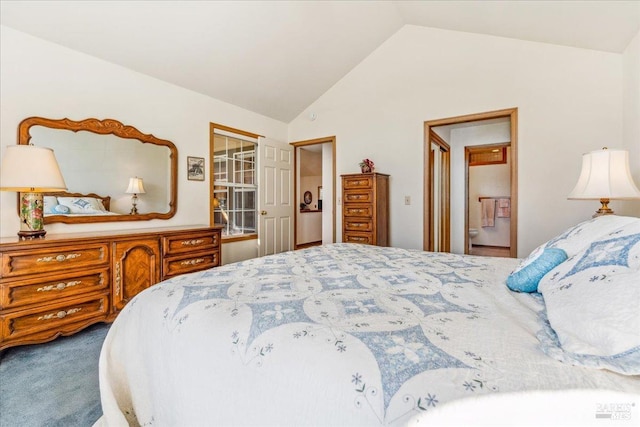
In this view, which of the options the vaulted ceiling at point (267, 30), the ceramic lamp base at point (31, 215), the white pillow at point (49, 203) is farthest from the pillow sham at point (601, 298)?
the white pillow at point (49, 203)

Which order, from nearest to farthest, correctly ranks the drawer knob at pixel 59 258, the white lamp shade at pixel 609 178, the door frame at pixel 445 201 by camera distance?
the white lamp shade at pixel 609 178 → the drawer knob at pixel 59 258 → the door frame at pixel 445 201

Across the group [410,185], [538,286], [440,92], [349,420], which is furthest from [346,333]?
A: [440,92]

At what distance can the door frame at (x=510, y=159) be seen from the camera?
3.19 m

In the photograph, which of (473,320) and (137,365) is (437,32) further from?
(137,365)

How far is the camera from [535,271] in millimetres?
1180

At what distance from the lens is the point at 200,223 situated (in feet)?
12.5

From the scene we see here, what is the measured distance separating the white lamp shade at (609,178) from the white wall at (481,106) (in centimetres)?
86

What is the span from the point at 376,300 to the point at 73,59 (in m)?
3.35

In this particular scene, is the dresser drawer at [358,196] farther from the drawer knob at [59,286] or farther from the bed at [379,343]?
the drawer knob at [59,286]

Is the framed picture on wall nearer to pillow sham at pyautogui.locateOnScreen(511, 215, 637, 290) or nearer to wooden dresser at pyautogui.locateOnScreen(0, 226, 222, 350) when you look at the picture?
wooden dresser at pyautogui.locateOnScreen(0, 226, 222, 350)

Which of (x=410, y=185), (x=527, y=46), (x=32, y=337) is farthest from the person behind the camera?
(x=410, y=185)

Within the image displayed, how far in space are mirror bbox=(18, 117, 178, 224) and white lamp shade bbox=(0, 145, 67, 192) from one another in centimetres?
39

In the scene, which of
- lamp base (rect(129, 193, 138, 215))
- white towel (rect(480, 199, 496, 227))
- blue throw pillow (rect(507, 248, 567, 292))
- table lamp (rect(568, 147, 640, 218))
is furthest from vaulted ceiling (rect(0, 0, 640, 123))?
white towel (rect(480, 199, 496, 227))

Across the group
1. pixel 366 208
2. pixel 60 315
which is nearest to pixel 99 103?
pixel 60 315
